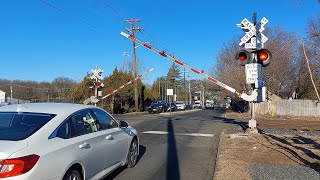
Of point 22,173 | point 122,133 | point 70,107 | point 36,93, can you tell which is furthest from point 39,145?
point 36,93

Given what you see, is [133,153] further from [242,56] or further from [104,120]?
[242,56]

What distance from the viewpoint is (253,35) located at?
13539mm

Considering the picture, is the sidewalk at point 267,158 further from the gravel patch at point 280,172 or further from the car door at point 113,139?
the car door at point 113,139

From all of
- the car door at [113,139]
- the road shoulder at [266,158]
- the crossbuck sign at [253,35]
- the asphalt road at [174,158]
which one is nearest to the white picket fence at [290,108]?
the asphalt road at [174,158]

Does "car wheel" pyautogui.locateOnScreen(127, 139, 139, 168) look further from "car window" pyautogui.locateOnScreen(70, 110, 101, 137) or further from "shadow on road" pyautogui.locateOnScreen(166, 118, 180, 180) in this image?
"car window" pyautogui.locateOnScreen(70, 110, 101, 137)

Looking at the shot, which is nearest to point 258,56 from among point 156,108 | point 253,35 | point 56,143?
point 253,35

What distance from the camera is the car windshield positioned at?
5090 millimetres

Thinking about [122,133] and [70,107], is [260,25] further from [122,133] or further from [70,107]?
[70,107]

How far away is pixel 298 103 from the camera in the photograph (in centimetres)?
3997

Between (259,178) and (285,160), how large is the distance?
219 centimetres

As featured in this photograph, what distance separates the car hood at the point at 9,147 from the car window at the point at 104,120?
228cm

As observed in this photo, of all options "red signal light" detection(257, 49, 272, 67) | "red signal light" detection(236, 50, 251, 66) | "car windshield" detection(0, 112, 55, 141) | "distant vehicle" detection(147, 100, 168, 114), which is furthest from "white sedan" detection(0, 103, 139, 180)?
"distant vehicle" detection(147, 100, 168, 114)

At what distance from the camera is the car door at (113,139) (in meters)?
6.98

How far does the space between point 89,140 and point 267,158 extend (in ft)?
16.6
